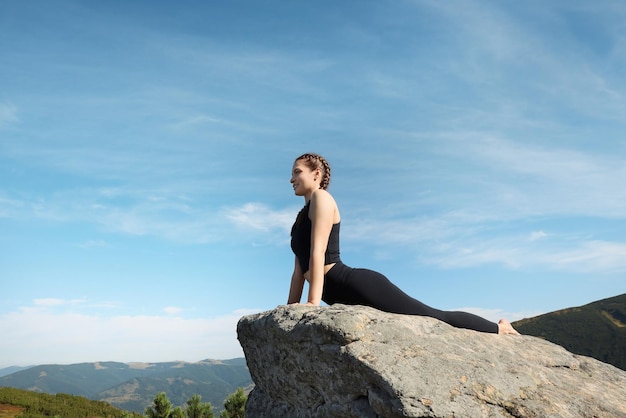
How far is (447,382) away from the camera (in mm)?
4336

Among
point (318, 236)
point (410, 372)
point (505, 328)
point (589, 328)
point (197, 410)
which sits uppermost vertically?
point (589, 328)

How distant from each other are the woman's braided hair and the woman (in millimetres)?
14

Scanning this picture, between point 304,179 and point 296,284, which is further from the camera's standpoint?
point 296,284

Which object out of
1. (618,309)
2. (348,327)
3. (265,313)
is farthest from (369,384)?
(618,309)

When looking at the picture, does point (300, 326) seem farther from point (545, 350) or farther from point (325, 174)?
point (545, 350)

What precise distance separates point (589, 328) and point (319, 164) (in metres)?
96.9

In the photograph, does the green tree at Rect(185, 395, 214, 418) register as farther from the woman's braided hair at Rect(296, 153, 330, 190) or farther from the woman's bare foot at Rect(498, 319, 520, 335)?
the woman's bare foot at Rect(498, 319, 520, 335)

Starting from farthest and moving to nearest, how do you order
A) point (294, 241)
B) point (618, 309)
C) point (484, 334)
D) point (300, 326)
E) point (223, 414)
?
point (618, 309), point (223, 414), point (294, 241), point (484, 334), point (300, 326)

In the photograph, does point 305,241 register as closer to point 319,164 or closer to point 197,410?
point 319,164

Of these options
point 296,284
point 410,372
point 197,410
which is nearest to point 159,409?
point 197,410

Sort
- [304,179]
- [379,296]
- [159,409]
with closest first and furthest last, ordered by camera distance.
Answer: [379,296] → [304,179] → [159,409]

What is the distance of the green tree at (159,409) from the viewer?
72.7ft

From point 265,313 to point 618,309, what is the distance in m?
107

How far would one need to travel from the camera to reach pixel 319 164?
688 centimetres
